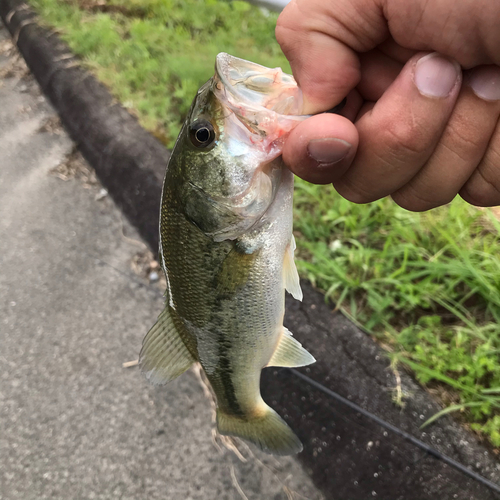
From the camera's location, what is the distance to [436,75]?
3.43 feet

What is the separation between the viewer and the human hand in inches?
40.1

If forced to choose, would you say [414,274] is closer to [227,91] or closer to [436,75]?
[436,75]

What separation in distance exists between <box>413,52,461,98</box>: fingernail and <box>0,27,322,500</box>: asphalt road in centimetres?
211

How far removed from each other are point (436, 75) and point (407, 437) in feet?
5.70

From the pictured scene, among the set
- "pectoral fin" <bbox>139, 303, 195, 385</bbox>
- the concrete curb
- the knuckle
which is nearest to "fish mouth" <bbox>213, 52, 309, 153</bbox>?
→ the knuckle

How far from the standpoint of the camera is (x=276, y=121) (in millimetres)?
1148

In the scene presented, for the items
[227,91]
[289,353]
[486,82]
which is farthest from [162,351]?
[486,82]

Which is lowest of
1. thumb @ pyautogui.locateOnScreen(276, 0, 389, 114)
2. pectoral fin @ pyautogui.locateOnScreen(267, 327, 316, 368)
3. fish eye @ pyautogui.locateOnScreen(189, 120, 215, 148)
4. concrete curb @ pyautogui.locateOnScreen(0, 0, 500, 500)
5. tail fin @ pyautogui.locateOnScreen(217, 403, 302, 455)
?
→ concrete curb @ pyautogui.locateOnScreen(0, 0, 500, 500)

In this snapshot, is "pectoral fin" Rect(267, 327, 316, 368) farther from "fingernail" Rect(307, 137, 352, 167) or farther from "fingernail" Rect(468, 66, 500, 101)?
"fingernail" Rect(468, 66, 500, 101)

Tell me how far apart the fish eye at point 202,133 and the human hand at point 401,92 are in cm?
26


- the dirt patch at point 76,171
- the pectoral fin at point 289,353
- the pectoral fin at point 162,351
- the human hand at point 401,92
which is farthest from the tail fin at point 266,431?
the dirt patch at point 76,171

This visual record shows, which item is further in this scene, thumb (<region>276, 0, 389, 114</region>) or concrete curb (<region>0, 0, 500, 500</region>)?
concrete curb (<region>0, 0, 500, 500</region>)

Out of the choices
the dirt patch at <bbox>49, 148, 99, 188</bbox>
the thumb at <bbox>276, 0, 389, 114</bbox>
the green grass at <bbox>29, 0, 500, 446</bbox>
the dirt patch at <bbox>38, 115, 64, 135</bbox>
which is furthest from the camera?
the dirt patch at <bbox>38, 115, 64, 135</bbox>

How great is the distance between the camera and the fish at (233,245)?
3.87ft
